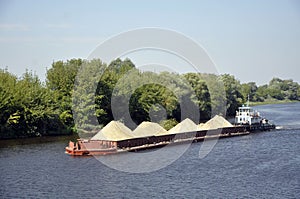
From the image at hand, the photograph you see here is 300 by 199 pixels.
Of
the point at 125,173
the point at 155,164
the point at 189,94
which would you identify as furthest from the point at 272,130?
the point at 125,173

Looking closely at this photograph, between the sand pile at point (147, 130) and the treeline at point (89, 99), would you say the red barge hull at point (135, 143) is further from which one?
the treeline at point (89, 99)

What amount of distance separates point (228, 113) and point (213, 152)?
43.1 m

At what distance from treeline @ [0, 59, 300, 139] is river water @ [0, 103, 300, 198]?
831 cm

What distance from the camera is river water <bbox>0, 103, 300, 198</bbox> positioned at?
26.2m

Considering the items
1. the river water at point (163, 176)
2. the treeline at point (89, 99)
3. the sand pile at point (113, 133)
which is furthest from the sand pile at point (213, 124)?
the sand pile at point (113, 133)

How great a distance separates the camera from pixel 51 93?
54.8 metres

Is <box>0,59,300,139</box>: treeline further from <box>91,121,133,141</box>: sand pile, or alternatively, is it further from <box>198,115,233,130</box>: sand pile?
<box>91,121,133,141</box>: sand pile

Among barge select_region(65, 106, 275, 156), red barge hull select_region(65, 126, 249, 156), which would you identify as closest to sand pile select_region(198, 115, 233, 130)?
barge select_region(65, 106, 275, 156)

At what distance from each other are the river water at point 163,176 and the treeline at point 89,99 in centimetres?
831

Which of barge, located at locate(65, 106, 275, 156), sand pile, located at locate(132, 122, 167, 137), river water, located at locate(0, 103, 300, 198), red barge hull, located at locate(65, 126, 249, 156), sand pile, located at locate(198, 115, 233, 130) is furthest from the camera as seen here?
sand pile, located at locate(198, 115, 233, 130)

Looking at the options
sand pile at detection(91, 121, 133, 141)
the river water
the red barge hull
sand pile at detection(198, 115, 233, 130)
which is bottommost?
the river water

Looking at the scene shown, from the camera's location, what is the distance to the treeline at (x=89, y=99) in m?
50.4

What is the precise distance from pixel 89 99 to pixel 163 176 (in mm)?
24880

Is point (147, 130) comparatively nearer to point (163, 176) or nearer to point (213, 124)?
point (213, 124)
